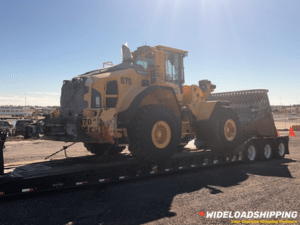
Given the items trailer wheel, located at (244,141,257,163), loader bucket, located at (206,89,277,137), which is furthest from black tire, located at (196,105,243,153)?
loader bucket, located at (206,89,277,137)

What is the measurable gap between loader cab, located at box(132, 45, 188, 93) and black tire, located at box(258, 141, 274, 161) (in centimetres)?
423

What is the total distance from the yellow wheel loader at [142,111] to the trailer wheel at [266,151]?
1545 mm

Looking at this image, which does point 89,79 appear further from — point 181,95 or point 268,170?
point 268,170

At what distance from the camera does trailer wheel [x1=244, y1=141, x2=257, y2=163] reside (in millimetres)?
10023

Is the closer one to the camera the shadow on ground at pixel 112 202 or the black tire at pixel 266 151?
the shadow on ground at pixel 112 202

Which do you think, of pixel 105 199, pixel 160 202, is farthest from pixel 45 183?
pixel 160 202

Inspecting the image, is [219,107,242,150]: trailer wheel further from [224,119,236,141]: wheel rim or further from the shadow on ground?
the shadow on ground

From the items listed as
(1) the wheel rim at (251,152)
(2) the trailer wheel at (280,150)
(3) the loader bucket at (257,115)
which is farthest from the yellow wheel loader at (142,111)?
(2) the trailer wheel at (280,150)

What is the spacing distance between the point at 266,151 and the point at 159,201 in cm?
711

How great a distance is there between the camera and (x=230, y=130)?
9.61m

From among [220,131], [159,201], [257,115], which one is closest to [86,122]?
[159,201]

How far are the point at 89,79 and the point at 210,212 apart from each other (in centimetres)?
405

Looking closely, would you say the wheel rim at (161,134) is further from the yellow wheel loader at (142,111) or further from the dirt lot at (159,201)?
the dirt lot at (159,201)

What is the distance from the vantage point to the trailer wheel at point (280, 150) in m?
11.2
